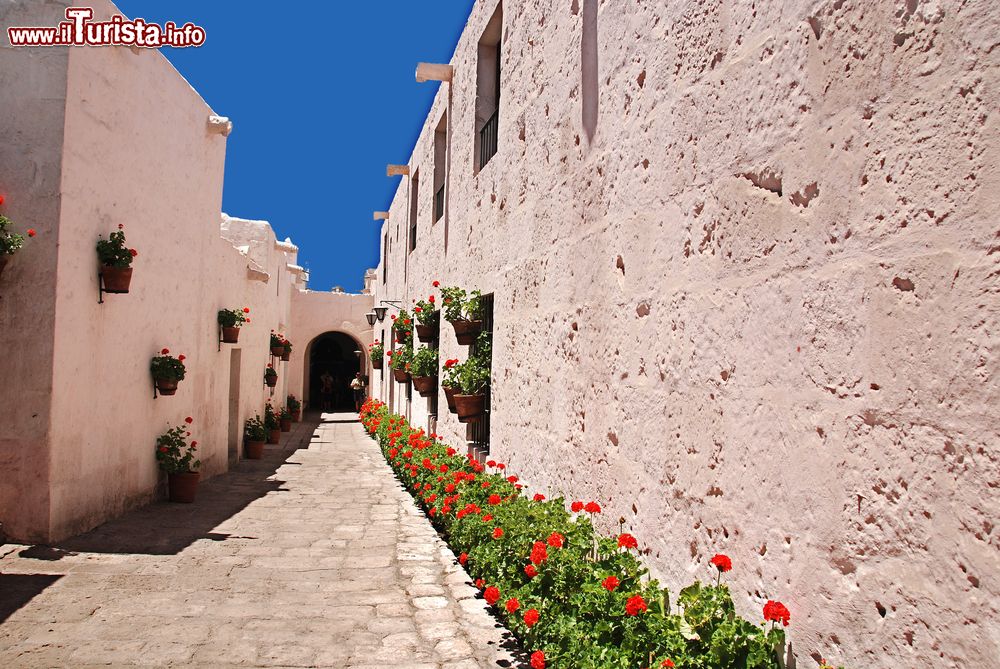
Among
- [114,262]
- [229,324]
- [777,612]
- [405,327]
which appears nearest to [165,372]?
[114,262]

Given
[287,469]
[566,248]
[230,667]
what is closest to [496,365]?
[566,248]

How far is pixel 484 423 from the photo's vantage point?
23.9 feet

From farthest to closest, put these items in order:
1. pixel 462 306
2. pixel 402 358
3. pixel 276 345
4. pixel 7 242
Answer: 1. pixel 276 345
2. pixel 402 358
3. pixel 462 306
4. pixel 7 242

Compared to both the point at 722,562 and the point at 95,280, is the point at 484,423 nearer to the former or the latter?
the point at 95,280

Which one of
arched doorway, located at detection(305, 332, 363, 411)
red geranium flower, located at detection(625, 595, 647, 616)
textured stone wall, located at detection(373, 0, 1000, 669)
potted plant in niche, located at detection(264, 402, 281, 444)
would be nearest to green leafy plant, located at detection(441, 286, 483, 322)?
textured stone wall, located at detection(373, 0, 1000, 669)

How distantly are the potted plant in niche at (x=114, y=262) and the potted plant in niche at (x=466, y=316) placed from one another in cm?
287

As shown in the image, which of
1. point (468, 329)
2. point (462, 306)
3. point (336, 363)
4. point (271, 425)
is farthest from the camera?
point (336, 363)

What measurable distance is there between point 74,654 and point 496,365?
3.69 m

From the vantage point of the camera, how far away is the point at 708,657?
236 centimetres

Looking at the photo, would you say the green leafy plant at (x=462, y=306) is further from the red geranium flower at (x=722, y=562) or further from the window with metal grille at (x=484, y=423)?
the red geranium flower at (x=722, y=562)

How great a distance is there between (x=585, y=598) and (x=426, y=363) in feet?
20.2

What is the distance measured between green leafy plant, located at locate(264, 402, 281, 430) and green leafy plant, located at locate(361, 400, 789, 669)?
996cm

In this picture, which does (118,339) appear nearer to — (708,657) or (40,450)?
(40,450)

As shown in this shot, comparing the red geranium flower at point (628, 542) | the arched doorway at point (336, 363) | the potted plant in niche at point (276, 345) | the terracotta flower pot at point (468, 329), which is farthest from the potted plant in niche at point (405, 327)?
the arched doorway at point (336, 363)
